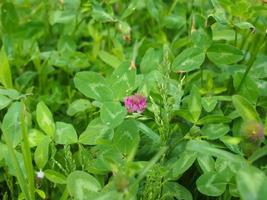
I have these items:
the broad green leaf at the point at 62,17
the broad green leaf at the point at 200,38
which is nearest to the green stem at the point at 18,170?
the broad green leaf at the point at 200,38

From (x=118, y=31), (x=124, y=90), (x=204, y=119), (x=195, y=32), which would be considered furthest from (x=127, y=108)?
(x=118, y=31)

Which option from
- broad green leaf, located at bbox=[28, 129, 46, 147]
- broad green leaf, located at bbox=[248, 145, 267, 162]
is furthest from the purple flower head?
broad green leaf, located at bbox=[248, 145, 267, 162]

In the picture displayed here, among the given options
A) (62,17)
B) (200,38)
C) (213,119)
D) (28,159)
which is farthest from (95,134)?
(62,17)

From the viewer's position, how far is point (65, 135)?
1.32 metres

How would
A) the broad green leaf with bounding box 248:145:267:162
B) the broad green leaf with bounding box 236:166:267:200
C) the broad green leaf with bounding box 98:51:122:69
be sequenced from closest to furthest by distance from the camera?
the broad green leaf with bounding box 236:166:267:200
the broad green leaf with bounding box 248:145:267:162
the broad green leaf with bounding box 98:51:122:69

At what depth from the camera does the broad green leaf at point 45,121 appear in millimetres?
1339

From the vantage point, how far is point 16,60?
1.76 meters

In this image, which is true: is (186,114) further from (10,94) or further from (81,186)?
(10,94)

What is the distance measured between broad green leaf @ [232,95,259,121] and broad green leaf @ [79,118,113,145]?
0.31 metres

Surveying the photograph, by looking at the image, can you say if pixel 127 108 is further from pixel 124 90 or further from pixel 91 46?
pixel 91 46

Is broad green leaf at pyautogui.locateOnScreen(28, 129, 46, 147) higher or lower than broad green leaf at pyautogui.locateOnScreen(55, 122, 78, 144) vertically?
lower

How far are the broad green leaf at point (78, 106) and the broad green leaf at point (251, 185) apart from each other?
634 mm

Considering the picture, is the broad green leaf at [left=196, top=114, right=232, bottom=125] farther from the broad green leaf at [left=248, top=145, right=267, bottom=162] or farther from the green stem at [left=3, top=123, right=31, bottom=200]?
the green stem at [left=3, top=123, right=31, bottom=200]

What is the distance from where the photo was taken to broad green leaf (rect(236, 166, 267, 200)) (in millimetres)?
916
